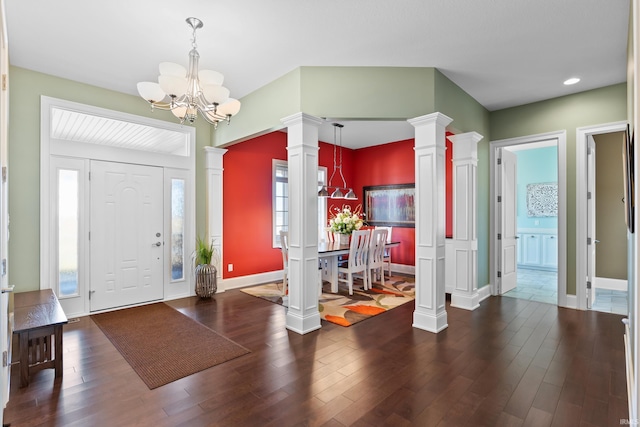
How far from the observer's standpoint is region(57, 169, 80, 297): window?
3.96 meters

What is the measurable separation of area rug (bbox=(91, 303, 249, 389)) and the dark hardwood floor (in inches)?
4.0

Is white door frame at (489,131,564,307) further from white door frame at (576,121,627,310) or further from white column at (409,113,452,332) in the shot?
white column at (409,113,452,332)

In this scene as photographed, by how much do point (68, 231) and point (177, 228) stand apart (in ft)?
4.35

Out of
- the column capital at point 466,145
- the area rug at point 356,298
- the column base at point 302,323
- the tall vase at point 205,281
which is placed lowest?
the area rug at point 356,298

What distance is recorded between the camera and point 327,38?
10.2 ft

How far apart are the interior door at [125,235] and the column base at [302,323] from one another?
2280mm

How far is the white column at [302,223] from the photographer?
355 centimetres

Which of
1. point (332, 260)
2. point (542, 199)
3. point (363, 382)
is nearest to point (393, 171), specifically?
point (332, 260)

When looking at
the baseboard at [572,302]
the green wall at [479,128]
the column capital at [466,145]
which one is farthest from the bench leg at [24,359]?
the baseboard at [572,302]

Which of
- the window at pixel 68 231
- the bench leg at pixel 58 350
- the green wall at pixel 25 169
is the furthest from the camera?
the window at pixel 68 231

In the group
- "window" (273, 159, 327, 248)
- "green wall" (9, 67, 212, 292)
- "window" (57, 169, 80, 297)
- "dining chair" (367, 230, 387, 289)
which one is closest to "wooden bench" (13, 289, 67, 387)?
"green wall" (9, 67, 212, 292)

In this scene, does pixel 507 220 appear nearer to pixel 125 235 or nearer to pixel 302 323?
pixel 302 323

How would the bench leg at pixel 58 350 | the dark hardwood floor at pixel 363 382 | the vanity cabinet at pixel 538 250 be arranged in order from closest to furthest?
1. the dark hardwood floor at pixel 363 382
2. the bench leg at pixel 58 350
3. the vanity cabinet at pixel 538 250

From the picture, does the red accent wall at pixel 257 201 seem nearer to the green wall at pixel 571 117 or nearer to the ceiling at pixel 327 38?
the green wall at pixel 571 117
